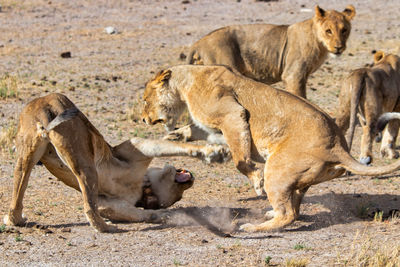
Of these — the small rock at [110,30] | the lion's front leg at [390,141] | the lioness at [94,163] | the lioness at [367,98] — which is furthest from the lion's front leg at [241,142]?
the small rock at [110,30]

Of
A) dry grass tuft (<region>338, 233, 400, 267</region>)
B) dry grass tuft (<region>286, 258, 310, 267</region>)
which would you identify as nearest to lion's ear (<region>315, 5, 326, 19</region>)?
dry grass tuft (<region>338, 233, 400, 267</region>)

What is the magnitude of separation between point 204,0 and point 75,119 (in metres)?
15.8

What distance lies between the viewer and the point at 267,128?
5.98 meters

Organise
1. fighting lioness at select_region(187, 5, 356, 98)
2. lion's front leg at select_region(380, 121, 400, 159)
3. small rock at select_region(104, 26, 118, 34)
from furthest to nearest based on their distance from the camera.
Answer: small rock at select_region(104, 26, 118, 34) < fighting lioness at select_region(187, 5, 356, 98) < lion's front leg at select_region(380, 121, 400, 159)

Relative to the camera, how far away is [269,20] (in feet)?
61.4

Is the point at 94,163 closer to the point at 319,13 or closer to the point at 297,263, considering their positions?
the point at 297,263

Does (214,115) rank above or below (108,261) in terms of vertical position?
above

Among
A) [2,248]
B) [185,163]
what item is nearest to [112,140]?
[185,163]

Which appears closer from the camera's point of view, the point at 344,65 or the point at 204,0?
the point at 344,65

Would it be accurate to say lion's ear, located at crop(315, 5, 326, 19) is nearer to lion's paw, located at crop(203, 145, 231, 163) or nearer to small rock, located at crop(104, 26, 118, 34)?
lion's paw, located at crop(203, 145, 231, 163)

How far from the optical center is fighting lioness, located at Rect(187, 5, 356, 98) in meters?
9.70

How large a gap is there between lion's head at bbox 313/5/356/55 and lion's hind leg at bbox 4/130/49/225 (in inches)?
207

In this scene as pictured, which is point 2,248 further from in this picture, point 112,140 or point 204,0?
point 204,0

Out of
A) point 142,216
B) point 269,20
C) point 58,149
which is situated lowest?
point 269,20
